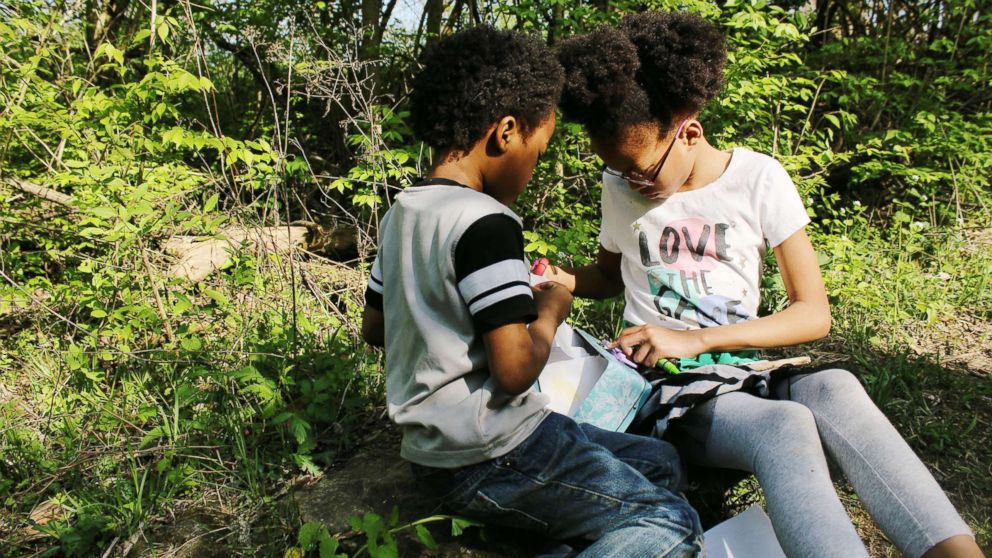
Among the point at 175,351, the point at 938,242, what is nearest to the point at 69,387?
the point at 175,351

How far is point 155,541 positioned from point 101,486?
0.32m

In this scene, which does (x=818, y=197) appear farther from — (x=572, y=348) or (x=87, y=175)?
(x=87, y=175)

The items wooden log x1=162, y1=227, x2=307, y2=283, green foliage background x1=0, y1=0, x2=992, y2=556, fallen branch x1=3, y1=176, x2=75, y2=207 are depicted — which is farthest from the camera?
fallen branch x1=3, y1=176, x2=75, y2=207

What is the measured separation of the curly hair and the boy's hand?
0.39 metres

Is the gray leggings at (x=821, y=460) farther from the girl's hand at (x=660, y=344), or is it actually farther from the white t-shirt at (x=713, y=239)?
the white t-shirt at (x=713, y=239)

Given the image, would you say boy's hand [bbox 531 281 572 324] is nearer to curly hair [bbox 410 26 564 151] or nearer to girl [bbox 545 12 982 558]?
girl [bbox 545 12 982 558]

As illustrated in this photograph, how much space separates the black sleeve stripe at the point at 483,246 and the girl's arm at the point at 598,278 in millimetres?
867

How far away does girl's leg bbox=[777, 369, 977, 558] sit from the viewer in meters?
1.39

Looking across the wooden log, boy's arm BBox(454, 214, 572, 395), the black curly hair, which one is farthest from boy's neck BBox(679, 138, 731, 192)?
the wooden log

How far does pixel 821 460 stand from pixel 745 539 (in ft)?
0.89

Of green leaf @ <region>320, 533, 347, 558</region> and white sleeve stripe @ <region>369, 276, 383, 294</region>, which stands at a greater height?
white sleeve stripe @ <region>369, 276, 383, 294</region>

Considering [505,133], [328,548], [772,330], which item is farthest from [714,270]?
[328,548]

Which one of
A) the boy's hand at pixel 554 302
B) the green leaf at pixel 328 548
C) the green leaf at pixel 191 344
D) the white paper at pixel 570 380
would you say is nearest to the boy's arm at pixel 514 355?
the boy's hand at pixel 554 302

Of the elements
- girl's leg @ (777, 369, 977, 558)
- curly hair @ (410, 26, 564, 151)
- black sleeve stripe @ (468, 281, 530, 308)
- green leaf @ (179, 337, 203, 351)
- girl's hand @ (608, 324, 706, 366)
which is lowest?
green leaf @ (179, 337, 203, 351)
